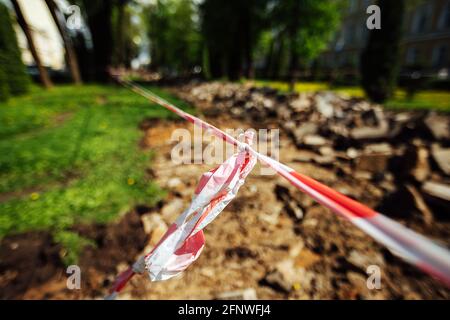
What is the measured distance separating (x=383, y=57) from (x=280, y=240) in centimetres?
1586

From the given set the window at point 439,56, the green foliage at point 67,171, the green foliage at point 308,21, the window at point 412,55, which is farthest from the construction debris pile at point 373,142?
the window at point 412,55

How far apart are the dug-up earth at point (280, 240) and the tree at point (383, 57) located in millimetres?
10555

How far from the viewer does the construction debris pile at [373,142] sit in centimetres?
359

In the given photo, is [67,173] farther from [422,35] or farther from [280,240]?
[422,35]

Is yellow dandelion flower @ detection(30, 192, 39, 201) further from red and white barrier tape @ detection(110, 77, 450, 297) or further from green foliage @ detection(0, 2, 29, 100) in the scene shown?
green foliage @ detection(0, 2, 29, 100)

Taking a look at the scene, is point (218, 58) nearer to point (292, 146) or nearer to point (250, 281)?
point (292, 146)

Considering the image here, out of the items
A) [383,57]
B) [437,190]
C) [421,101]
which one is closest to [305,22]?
[383,57]

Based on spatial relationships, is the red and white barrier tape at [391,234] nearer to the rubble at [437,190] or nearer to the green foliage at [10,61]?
the rubble at [437,190]

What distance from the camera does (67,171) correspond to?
469 cm

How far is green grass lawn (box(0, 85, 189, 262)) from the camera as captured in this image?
3342 millimetres

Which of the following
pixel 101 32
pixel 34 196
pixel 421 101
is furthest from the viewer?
pixel 101 32
